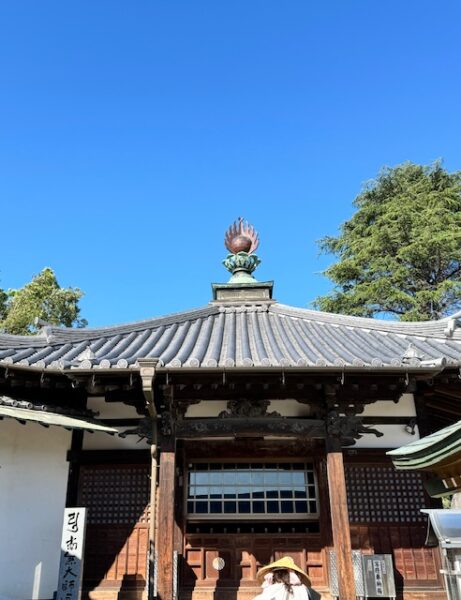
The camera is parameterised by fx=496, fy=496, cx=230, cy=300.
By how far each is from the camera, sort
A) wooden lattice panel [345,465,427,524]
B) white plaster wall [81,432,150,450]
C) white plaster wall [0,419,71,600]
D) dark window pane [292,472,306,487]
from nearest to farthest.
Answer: white plaster wall [0,419,71,600] < wooden lattice panel [345,465,427,524] < white plaster wall [81,432,150,450] < dark window pane [292,472,306,487]

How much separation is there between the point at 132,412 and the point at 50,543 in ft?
7.28

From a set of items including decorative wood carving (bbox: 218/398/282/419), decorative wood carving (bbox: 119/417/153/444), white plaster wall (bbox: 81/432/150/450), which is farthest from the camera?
white plaster wall (bbox: 81/432/150/450)

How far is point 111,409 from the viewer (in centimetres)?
814

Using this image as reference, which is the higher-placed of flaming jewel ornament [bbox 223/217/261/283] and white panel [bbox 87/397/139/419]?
flaming jewel ornament [bbox 223/217/261/283]

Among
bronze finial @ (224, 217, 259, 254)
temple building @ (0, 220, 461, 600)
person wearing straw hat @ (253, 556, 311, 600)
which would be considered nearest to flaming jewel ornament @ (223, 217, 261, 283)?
bronze finial @ (224, 217, 259, 254)

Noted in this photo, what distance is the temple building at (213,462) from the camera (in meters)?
6.99

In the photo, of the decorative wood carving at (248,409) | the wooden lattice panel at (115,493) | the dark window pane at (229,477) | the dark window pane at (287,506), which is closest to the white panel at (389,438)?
the dark window pane at (287,506)

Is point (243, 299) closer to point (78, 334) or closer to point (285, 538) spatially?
point (78, 334)

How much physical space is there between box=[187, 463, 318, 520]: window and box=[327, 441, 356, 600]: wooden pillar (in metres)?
1.27

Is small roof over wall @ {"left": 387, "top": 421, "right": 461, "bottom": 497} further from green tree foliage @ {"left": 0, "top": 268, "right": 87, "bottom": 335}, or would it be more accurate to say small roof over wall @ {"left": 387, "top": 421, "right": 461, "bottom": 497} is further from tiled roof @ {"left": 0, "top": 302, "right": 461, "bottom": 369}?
green tree foliage @ {"left": 0, "top": 268, "right": 87, "bottom": 335}

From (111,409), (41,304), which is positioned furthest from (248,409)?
(41,304)

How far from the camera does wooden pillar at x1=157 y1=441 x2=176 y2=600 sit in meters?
6.38

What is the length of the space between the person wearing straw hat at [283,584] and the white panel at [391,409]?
3.27 meters

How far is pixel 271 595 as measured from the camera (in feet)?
17.0
